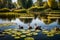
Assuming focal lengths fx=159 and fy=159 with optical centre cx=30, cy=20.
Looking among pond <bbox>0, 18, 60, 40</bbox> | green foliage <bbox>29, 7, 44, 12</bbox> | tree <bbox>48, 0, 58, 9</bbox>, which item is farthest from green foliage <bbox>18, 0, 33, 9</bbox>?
tree <bbox>48, 0, 58, 9</bbox>

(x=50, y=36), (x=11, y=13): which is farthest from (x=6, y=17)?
(x=50, y=36)

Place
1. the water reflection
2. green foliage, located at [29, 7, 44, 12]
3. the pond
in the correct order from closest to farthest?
1. the pond
2. the water reflection
3. green foliage, located at [29, 7, 44, 12]

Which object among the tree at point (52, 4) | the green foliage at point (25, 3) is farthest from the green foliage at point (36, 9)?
the tree at point (52, 4)

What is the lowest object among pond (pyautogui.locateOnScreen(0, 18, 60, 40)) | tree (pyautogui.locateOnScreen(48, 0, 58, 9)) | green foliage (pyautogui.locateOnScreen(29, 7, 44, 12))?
pond (pyautogui.locateOnScreen(0, 18, 60, 40))

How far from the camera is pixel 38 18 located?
332 centimetres

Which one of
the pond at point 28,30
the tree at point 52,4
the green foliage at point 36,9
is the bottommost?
the pond at point 28,30

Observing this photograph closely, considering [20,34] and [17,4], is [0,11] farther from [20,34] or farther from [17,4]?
[20,34]

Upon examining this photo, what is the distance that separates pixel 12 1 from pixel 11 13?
26 cm

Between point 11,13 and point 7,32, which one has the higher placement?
point 11,13

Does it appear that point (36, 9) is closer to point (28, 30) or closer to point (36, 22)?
point (36, 22)

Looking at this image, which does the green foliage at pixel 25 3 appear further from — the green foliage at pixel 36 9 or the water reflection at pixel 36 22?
the water reflection at pixel 36 22

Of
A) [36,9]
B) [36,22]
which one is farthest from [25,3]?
[36,22]

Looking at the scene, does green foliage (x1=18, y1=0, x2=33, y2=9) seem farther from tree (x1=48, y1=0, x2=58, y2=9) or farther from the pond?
tree (x1=48, y1=0, x2=58, y2=9)

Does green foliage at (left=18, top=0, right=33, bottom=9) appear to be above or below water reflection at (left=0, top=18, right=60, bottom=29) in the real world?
above
